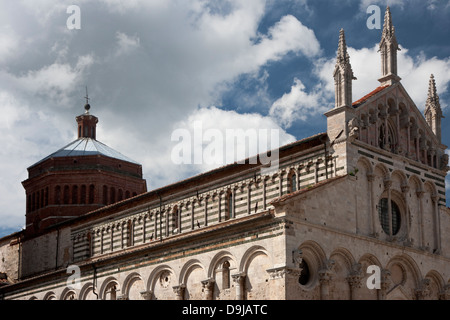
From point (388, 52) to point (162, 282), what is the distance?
1436cm

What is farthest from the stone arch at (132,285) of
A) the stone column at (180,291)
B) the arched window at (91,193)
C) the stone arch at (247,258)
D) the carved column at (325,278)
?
the arched window at (91,193)

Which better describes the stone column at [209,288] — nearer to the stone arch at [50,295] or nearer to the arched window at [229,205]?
the arched window at [229,205]

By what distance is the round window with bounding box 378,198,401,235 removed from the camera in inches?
1256

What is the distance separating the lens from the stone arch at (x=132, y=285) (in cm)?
3428

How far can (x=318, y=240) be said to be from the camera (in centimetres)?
2834

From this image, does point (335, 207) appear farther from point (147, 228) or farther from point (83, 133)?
point (83, 133)

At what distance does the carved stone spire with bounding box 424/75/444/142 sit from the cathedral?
5 centimetres

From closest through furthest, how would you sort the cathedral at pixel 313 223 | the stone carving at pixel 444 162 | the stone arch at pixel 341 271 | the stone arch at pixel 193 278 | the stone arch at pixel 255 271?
the stone arch at pixel 255 271 < the cathedral at pixel 313 223 < the stone arch at pixel 341 271 < the stone arch at pixel 193 278 < the stone carving at pixel 444 162

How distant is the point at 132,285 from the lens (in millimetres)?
34812

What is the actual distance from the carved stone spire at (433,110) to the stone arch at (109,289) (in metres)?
16.4

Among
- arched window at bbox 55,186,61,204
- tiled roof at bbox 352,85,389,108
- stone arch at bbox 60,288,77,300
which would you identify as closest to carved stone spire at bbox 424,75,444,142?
tiled roof at bbox 352,85,389,108

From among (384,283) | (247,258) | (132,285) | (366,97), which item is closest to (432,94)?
(366,97)
